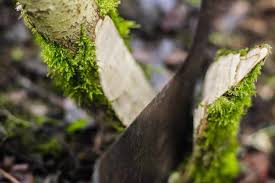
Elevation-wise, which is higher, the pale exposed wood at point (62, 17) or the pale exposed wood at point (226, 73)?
the pale exposed wood at point (62, 17)

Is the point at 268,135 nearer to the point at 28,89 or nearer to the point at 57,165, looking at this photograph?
the point at 57,165

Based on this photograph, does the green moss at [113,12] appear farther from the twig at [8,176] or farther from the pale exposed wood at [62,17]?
the twig at [8,176]

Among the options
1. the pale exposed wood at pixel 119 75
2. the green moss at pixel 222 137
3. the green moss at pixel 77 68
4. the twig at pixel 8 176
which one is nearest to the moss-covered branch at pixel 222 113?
the green moss at pixel 222 137

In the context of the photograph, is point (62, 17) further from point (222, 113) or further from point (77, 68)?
point (222, 113)

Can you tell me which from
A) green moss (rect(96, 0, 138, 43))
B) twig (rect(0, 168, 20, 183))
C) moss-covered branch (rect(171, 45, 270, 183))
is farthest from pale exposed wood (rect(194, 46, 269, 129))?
twig (rect(0, 168, 20, 183))

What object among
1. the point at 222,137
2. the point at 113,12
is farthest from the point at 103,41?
the point at 222,137
